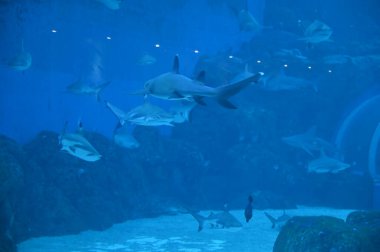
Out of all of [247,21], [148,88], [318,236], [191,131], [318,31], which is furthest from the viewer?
[191,131]

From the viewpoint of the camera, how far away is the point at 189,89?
3.70 m

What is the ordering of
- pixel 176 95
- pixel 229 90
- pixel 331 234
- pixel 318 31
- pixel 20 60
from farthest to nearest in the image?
pixel 318 31 < pixel 20 60 < pixel 331 234 < pixel 176 95 < pixel 229 90

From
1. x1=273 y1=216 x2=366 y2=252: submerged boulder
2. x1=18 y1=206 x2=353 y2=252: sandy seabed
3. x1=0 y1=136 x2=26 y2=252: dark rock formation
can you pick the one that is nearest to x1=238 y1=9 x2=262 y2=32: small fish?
x1=18 y1=206 x2=353 y2=252: sandy seabed

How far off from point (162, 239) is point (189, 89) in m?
6.67

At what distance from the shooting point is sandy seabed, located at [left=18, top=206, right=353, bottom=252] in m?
8.46

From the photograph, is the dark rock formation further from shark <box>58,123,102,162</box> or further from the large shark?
the large shark

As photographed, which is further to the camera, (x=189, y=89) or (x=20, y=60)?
(x=20, y=60)

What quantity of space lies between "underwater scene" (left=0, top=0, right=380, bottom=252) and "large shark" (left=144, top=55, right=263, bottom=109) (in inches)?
113

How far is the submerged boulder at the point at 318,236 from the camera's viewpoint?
582cm

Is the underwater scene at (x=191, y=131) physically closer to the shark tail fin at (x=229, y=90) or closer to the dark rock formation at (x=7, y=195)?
the dark rock formation at (x=7, y=195)

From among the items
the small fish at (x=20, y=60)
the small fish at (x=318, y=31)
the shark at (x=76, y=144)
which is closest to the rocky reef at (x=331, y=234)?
the shark at (x=76, y=144)

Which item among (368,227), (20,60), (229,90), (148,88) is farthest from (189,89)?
(20,60)

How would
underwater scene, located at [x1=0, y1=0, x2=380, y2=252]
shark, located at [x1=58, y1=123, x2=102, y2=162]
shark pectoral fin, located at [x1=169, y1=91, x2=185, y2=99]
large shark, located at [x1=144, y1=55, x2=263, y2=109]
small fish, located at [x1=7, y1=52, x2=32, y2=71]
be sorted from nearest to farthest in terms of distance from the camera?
large shark, located at [x1=144, y1=55, x2=263, y2=109] < shark pectoral fin, located at [x1=169, y1=91, x2=185, y2=99] < shark, located at [x1=58, y1=123, x2=102, y2=162] < underwater scene, located at [x1=0, y1=0, x2=380, y2=252] < small fish, located at [x1=7, y1=52, x2=32, y2=71]

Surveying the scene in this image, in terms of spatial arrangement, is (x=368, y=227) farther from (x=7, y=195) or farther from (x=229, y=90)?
(x=7, y=195)
